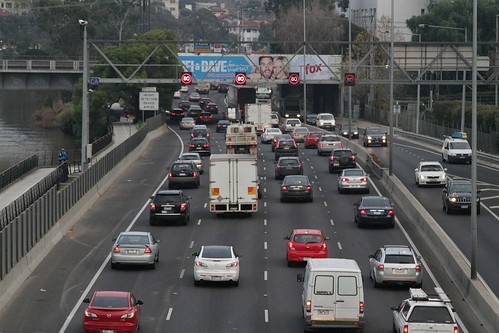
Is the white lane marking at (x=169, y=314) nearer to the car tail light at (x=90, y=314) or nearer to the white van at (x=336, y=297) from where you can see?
the car tail light at (x=90, y=314)

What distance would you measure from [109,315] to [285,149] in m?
51.6

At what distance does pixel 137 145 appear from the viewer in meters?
86.0

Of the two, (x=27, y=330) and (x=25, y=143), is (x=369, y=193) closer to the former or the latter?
(x=27, y=330)

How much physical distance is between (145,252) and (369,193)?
2450 cm

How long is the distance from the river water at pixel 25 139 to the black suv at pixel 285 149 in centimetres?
1577

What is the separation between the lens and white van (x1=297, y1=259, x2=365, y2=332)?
31.4m

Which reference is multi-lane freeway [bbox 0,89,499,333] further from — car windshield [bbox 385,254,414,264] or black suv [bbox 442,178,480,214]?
car windshield [bbox 385,254,414,264]

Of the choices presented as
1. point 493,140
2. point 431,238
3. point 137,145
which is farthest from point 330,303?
point 493,140

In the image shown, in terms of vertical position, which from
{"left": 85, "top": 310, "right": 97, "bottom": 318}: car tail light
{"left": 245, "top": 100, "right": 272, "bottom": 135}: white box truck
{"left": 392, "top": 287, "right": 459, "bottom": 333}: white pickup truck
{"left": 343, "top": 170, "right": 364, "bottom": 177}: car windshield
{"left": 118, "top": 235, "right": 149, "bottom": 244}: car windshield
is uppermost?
{"left": 245, "top": 100, "right": 272, "bottom": 135}: white box truck

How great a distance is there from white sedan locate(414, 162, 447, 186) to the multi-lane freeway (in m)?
1.11

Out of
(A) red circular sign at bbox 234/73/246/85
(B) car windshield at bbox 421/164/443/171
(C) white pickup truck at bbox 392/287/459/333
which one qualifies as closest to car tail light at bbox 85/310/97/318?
(C) white pickup truck at bbox 392/287/459/333

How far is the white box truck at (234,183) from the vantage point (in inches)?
2136

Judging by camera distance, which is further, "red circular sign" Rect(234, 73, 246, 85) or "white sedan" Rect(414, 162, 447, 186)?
"red circular sign" Rect(234, 73, 246, 85)

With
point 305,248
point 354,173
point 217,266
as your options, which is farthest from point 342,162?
point 217,266
